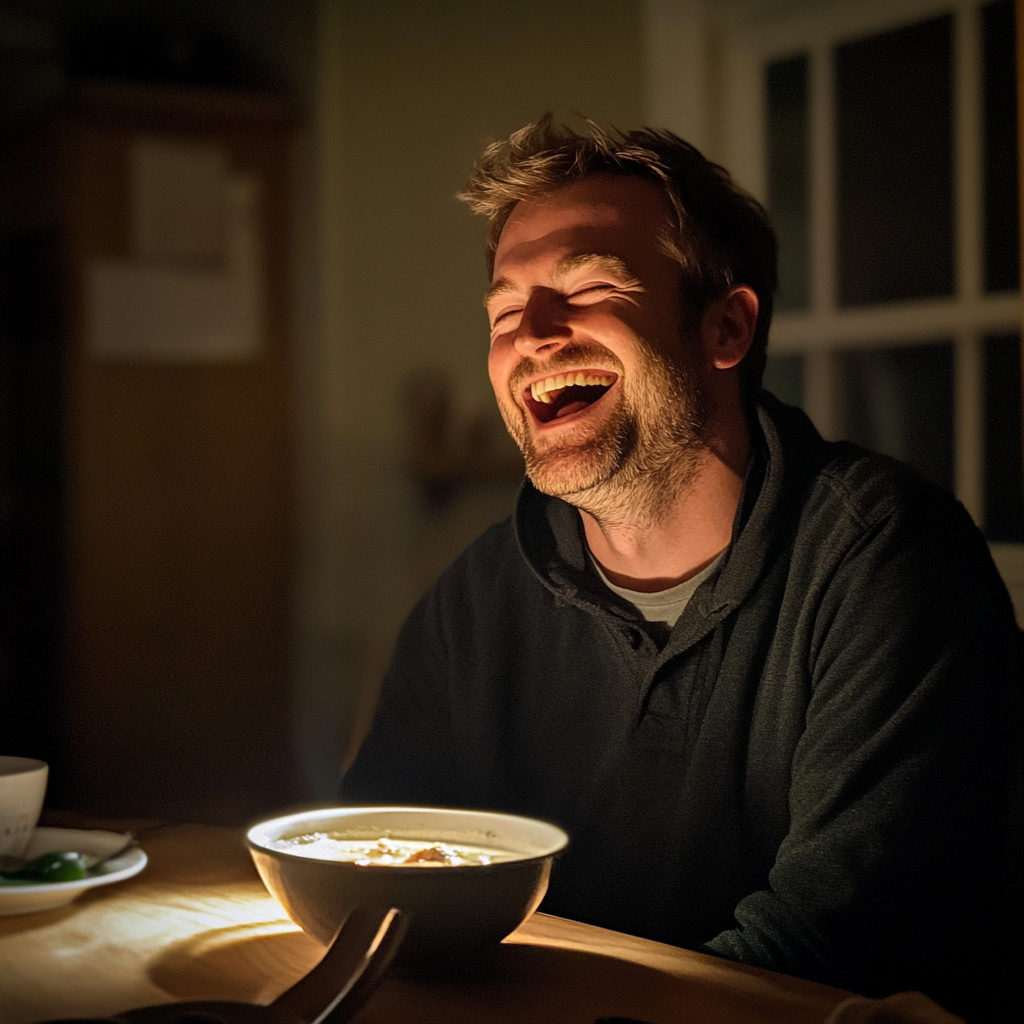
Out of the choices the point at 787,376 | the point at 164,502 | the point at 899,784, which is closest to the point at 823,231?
the point at 787,376

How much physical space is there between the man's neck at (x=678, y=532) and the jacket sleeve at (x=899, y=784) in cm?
20

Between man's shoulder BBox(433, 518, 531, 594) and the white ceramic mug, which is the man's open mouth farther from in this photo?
the white ceramic mug

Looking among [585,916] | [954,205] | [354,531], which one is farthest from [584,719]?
[354,531]

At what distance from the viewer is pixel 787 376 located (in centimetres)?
247

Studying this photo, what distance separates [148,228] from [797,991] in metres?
2.84

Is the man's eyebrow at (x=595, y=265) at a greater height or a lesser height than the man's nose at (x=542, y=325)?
greater

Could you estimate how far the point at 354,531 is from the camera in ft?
10.7

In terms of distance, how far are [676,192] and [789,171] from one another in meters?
1.21

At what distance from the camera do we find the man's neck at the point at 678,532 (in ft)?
4.41

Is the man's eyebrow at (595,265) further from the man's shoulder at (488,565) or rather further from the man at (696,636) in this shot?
the man's shoulder at (488,565)

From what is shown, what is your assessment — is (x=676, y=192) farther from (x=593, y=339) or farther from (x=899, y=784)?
(x=899, y=784)

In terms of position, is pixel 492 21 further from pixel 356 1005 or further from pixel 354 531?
pixel 356 1005

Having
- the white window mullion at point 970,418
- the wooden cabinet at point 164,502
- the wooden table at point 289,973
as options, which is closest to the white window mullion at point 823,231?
the white window mullion at point 970,418

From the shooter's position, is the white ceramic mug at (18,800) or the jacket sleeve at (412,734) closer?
the white ceramic mug at (18,800)
